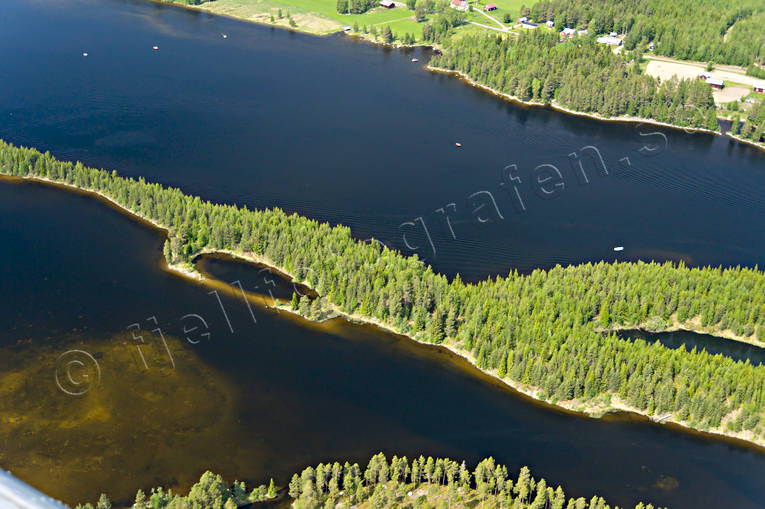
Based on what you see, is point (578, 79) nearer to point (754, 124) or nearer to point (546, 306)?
point (754, 124)

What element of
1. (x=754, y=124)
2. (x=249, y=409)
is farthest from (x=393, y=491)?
(x=754, y=124)

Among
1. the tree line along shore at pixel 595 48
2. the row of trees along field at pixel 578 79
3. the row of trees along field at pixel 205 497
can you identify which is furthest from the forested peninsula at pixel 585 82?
the row of trees along field at pixel 205 497

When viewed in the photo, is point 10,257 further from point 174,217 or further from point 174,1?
point 174,1

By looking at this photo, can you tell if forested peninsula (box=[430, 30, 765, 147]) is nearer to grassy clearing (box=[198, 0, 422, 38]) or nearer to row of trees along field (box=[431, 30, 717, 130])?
row of trees along field (box=[431, 30, 717, 130])

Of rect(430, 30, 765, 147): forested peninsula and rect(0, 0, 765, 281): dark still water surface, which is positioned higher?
rect(430, 30, 765, 147): forested peninsula

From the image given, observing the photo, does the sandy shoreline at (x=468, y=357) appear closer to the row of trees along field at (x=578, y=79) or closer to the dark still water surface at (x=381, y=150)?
the dark still water surface at (x=381, y=150)

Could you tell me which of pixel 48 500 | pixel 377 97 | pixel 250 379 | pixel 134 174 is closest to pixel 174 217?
pixel 134 174

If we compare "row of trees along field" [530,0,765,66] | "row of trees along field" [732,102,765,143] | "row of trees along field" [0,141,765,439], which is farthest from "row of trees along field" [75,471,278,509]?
"row of trees along field" [530,0,765,66]
